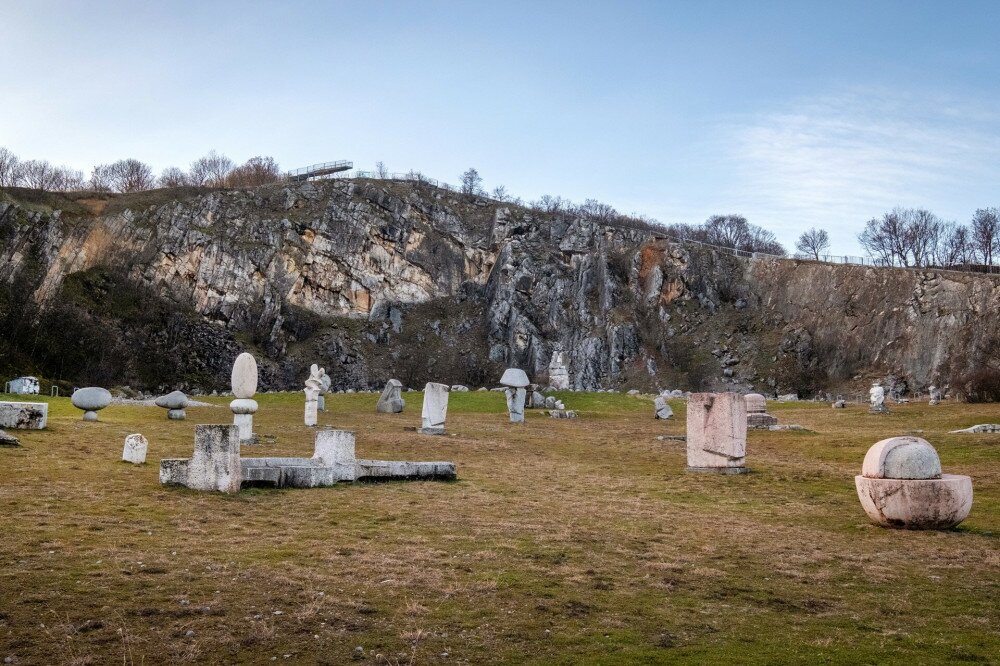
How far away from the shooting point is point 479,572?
30.1ft

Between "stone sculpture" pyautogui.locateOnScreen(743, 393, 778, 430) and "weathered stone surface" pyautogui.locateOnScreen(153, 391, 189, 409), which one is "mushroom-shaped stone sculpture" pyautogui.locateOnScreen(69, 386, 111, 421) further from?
"stone sculpture" pyautogui.locateOnScreen(743, 393, 778, 430)

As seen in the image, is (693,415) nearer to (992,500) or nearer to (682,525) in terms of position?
(992,500)

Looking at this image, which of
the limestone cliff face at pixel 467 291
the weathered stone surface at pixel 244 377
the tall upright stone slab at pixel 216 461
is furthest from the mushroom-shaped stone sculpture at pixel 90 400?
the limestone cliff face at pixel 467 291

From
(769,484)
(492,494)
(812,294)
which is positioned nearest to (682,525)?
(492,494)

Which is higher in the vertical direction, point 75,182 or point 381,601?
point 75,182

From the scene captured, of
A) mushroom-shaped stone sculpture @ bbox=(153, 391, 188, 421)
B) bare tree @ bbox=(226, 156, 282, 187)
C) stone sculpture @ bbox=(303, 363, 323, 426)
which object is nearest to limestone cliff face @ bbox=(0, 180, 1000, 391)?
bare tree @ bbox=(226, 156, 282, 187)

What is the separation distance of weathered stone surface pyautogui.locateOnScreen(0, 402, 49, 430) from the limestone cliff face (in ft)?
216

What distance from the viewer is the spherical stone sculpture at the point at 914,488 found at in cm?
1223

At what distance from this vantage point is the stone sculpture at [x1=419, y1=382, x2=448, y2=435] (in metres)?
28.4

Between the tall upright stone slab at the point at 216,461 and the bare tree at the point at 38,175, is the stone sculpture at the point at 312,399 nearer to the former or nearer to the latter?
the tall upright stone slab at the point at 216,461

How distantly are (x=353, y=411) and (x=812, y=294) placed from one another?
227ft

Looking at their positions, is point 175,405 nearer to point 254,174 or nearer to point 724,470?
point 724,470

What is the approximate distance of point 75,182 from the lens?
121375 millimetres

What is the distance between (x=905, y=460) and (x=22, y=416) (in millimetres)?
19620
